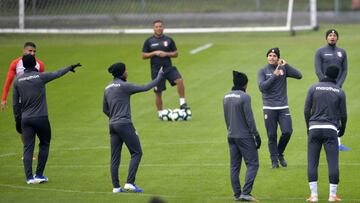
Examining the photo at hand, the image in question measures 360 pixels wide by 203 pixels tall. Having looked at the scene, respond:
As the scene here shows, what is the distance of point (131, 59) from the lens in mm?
34750

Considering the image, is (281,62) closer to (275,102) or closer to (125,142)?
(275,102)

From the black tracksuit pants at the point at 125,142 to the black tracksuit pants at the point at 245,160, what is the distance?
194 centimetres

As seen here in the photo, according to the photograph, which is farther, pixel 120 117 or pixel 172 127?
pixel 172 127

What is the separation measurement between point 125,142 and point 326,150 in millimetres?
3736

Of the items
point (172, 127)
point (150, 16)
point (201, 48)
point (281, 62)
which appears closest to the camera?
point (281, 62)

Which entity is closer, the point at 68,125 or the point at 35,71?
the point at 35,71

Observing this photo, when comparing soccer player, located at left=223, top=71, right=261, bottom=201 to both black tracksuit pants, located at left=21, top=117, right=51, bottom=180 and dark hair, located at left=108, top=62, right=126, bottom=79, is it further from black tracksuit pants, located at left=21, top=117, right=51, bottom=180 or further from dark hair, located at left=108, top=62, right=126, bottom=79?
black tracksuit pants, located at left=21, top=117, right=51, bottom=180

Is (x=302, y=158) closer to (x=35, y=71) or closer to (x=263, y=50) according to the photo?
(x=35, y=71)

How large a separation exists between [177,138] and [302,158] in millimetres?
4002

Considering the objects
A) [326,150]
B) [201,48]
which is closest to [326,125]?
[326,150]

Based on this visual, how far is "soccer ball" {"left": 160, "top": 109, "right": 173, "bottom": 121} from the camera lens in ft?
86.2

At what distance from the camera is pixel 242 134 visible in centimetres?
1656

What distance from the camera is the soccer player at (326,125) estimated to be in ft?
53.7

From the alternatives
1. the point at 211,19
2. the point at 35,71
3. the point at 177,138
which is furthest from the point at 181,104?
the point at 211,19
